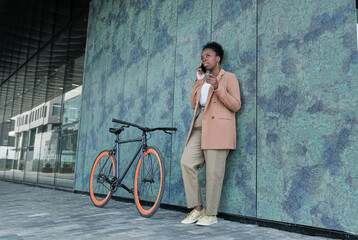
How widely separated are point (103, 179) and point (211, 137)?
5.78 ft

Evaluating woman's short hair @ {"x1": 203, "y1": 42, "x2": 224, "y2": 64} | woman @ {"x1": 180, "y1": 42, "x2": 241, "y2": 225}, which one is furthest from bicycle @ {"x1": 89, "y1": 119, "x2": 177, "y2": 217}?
woman's short hair @ {"x1": 203, "y1": 42, "x2": 224, "y2": 64}

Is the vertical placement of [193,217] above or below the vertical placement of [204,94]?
below

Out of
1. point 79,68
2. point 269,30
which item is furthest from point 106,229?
point 79,68

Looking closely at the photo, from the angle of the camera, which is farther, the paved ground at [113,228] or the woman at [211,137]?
the woman at [211,137]

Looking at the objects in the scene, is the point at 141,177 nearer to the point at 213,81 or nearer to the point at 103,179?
the point at 103,179

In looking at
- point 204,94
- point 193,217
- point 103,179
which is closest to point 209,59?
point 204,94

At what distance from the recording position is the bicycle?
322 cm

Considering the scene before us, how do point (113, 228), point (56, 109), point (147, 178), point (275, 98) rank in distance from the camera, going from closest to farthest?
point (113, 228) < point (275, 98) < point (147, 178) < point (56, 109)

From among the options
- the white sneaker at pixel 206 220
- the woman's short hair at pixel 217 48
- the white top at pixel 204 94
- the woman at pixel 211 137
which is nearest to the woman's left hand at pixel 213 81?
the woman at pixel 211 137

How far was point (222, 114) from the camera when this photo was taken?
2.96 m

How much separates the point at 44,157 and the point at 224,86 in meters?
6.61

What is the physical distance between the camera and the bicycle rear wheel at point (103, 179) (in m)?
3.95

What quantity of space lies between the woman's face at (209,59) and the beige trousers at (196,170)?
448 mm

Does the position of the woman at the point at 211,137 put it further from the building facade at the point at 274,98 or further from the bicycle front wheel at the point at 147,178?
the bicycle front wheel at the point at 147,178
